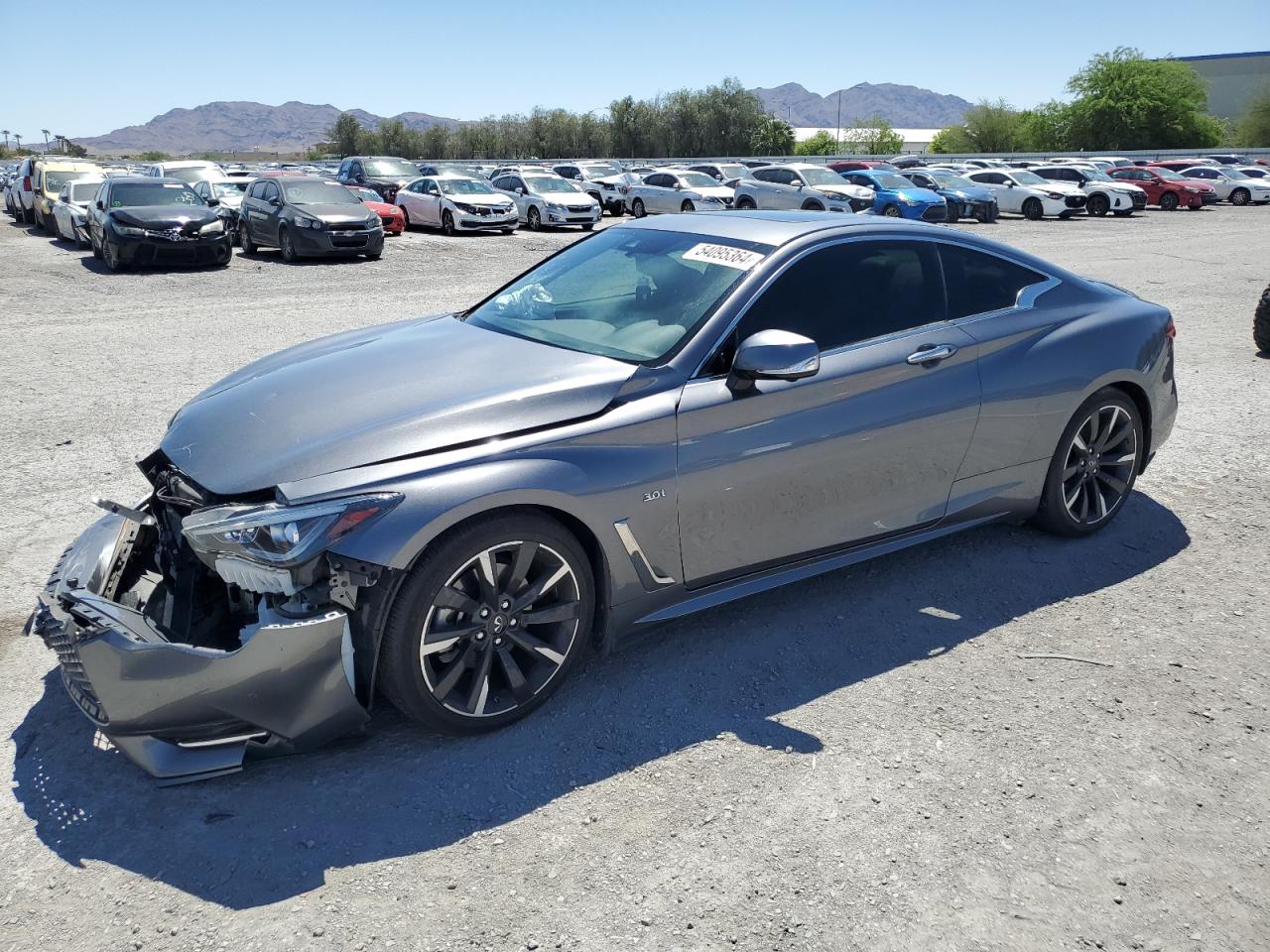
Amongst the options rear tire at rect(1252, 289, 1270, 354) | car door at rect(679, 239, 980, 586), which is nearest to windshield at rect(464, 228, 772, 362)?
car door at rect(679, 239, 980, 586)

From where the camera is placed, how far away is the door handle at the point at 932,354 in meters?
4.38

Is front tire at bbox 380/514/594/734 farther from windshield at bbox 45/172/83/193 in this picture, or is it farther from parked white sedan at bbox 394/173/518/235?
windshield at bbox 45/172/83/193

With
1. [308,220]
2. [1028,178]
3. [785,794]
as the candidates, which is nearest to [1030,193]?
[1028,178]

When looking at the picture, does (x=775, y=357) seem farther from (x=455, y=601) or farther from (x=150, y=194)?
(x=150, y=194)

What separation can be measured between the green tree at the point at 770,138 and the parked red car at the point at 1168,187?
5265 cm

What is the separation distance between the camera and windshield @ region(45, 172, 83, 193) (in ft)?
81.0

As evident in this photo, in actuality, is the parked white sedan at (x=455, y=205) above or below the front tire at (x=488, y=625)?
above

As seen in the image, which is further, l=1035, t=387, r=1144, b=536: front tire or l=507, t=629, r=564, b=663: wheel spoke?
l=1035, t=387, r=1144, b=536: front tire

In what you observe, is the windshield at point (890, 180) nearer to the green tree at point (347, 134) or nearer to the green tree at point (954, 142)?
the green tree at point (954, 142)

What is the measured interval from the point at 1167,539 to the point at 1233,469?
4.99 ft

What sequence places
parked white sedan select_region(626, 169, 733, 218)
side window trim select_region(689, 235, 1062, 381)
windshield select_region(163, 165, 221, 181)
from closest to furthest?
side window trim select_region(689, 235, 1062, 381) < windshield select_region(163, 165, 221, 181) < parked white sedan select_region(626, 169, 733, 218)

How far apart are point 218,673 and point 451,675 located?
2.38 feet

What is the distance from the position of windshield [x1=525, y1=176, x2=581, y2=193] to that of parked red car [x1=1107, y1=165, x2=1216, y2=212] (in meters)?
23.0

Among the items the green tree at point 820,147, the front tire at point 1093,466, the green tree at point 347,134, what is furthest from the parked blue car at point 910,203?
the green tree at point 347,134
